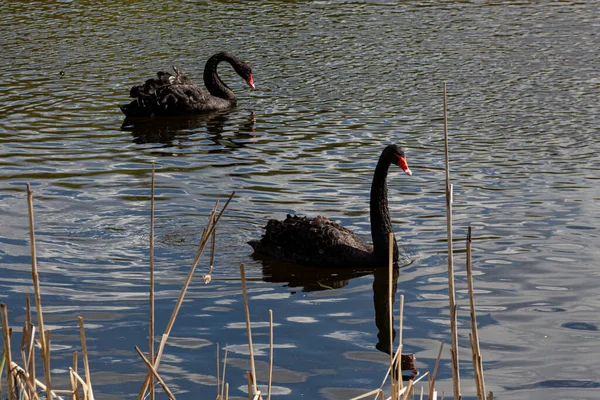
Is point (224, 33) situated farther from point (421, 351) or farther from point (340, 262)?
point (421, 351)

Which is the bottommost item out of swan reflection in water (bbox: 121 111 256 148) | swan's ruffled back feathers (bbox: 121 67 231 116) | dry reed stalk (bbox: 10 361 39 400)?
dry reed stalk (bbox: 10 361 39 400)

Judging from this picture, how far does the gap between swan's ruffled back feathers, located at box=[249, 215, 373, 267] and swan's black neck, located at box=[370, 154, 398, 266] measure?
4.1 inches

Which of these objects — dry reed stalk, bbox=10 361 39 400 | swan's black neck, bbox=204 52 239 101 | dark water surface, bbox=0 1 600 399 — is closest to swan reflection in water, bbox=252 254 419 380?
dark water surface, bbox=0 1 600 399

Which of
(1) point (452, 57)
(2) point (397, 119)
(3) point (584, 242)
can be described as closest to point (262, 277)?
(3) point (584, 242)

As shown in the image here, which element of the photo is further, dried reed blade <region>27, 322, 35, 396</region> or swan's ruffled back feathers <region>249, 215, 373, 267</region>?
swan's ruffled back feathers <region>249, 215, 373, 267</region>

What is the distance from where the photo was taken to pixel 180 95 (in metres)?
15.5

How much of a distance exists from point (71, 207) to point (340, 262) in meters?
2.98

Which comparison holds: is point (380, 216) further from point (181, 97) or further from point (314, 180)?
point (181, 97)

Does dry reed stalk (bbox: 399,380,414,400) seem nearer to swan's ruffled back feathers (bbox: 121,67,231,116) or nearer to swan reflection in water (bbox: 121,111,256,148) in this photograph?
A: swan reflection in water (bbox: 121,111,256,148)

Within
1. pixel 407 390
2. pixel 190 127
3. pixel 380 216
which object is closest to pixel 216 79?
pixel 190 127

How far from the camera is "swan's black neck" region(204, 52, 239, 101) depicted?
1625 cm

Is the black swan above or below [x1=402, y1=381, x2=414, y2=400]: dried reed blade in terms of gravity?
above

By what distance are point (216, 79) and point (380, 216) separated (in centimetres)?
802

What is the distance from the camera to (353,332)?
738 cm
